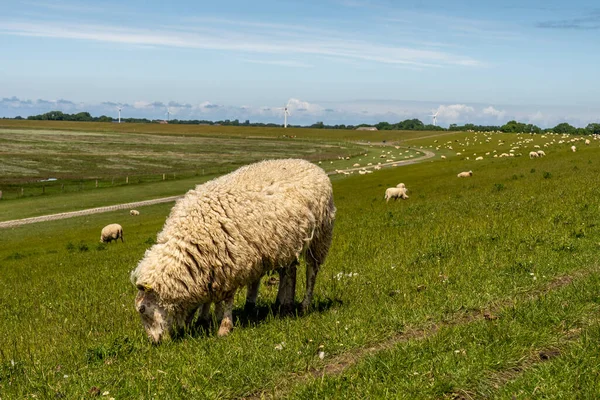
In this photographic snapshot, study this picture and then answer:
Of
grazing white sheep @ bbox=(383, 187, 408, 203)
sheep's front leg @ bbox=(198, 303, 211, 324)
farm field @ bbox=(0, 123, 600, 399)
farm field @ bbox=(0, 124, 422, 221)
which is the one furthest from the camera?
farm field @ bbox=(0, 124, 422, 221)

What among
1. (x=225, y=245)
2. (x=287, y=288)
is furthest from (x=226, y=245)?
(x=287, y=288)

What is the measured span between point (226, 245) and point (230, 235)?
0.18 m

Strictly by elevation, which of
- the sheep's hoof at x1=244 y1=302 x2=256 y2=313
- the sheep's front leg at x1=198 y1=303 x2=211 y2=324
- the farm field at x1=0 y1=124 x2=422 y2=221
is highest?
the sheep's front leg at x1=198 y1=303 x2=211 y2=324

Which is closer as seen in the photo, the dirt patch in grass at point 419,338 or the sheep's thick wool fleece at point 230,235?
the dirt patch in grass at point 419,338

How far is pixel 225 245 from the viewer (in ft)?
30.3

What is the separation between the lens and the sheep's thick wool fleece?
356 inches

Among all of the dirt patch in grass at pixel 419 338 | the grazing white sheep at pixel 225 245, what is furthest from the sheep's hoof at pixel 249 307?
the dirt patch in grass at pixel 419 338

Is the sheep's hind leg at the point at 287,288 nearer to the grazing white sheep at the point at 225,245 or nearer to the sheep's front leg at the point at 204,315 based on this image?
the grazing white sheep at the point at 225,245

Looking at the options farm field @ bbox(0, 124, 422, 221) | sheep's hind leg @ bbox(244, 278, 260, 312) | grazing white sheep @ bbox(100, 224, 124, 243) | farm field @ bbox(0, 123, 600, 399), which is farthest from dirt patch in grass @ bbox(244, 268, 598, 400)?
farm field @ bbox(0, 124, 422, 221)

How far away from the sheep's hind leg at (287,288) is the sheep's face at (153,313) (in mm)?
2230

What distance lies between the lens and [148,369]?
23.2 ft

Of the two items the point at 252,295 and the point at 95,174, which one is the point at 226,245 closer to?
the point at 252,295

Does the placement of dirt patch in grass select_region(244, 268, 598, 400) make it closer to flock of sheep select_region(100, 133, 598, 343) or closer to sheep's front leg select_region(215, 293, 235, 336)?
sheep's front leg select_region(215, 293, 235, 336)

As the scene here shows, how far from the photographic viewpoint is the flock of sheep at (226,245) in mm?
9031
